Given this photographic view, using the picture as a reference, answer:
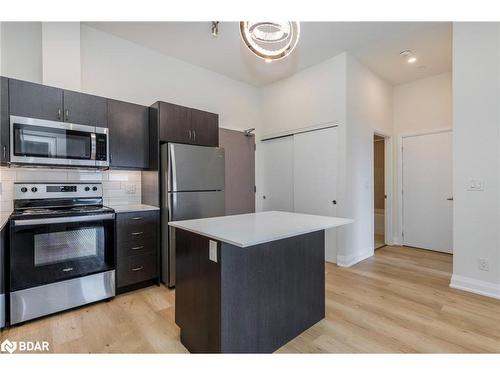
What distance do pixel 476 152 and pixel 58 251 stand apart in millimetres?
4252

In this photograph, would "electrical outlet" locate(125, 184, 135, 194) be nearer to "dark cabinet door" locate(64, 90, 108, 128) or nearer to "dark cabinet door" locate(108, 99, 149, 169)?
"dark cabinet door" locate(108, 99, 149, 169)

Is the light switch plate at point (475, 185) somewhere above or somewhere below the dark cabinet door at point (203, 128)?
below

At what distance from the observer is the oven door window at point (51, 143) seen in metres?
2.24

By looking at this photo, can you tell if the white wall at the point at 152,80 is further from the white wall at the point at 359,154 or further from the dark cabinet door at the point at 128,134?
the white wall at the point at 359,154

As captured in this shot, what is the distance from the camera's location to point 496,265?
259 centimetres

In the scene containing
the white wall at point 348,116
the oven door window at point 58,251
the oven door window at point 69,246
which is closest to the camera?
the oven door window at point 58,251

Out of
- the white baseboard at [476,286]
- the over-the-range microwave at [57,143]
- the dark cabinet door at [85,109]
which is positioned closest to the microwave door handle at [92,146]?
the over-the-range microwave at [57,143]

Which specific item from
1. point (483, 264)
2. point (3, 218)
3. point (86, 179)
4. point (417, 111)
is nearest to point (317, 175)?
point (483, 264)

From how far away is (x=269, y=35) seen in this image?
1789 millimetres

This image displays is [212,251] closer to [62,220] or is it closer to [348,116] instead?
[62,220]

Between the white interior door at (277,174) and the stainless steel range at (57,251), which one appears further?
the white interior door at (277,174)

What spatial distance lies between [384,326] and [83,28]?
427cm

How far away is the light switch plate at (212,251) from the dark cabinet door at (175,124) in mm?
1830
